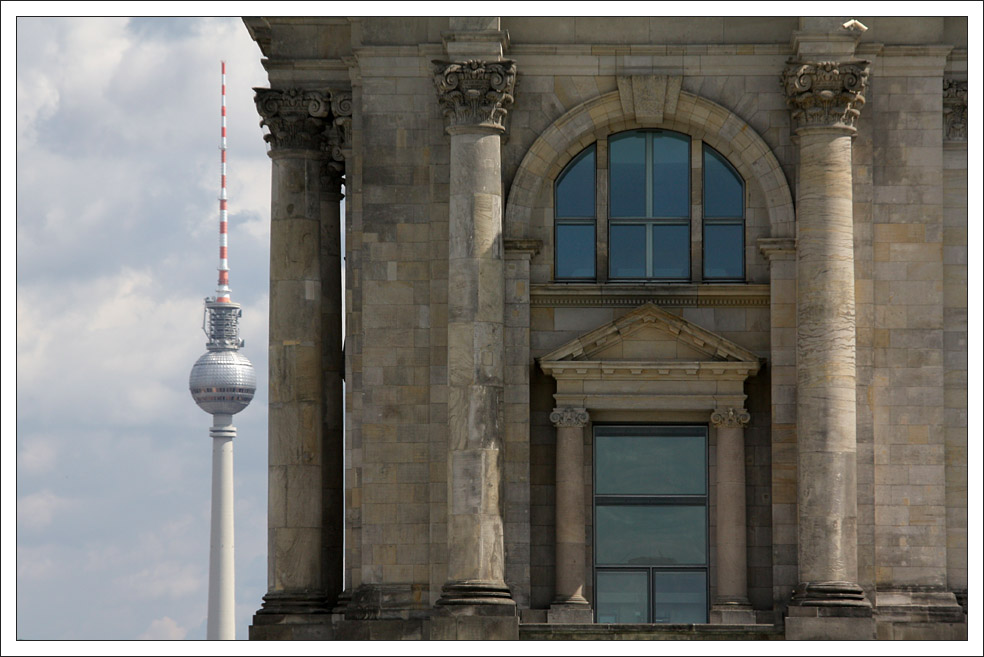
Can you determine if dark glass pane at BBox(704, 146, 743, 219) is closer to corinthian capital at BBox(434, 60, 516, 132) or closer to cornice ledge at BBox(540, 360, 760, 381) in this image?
cornice ledge at BBox(540, 360, 760, 381)

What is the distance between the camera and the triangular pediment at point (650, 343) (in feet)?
148

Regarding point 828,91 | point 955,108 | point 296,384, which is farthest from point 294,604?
point 955,108

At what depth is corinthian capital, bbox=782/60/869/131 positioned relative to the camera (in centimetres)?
4397

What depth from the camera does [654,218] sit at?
1804 inches

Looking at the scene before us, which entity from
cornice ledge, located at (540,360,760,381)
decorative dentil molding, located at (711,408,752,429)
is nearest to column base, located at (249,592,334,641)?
cornice ledge, located at (540,360,760,381)

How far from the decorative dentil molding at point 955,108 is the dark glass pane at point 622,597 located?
1200cm

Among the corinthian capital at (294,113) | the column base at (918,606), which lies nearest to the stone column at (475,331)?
the corinthian capital at (294,113)

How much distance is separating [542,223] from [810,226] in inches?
233

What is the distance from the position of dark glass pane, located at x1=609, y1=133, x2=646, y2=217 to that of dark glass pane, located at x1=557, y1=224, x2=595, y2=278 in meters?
0.75

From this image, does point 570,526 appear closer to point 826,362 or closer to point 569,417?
point 569,417

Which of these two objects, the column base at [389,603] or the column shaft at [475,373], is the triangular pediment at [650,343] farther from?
the column base at [389,603]

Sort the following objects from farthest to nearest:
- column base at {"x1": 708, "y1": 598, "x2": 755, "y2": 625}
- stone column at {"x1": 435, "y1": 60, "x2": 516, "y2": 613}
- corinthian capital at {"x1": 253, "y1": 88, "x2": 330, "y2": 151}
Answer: corinthian capital at {"x1": 253, "y1": 88, "x2": 330, "y2": 151}, column base at {"x1": 708, "y1": 598, "x2": 755, "y2": 625}, stone column at {"x1": 435, "y1": 60, "x2": 516, "y2": 613}

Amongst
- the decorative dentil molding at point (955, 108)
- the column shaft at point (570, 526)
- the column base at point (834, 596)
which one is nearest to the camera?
the column base at point (834, 596)

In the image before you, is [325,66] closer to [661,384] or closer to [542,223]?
[542,223]
